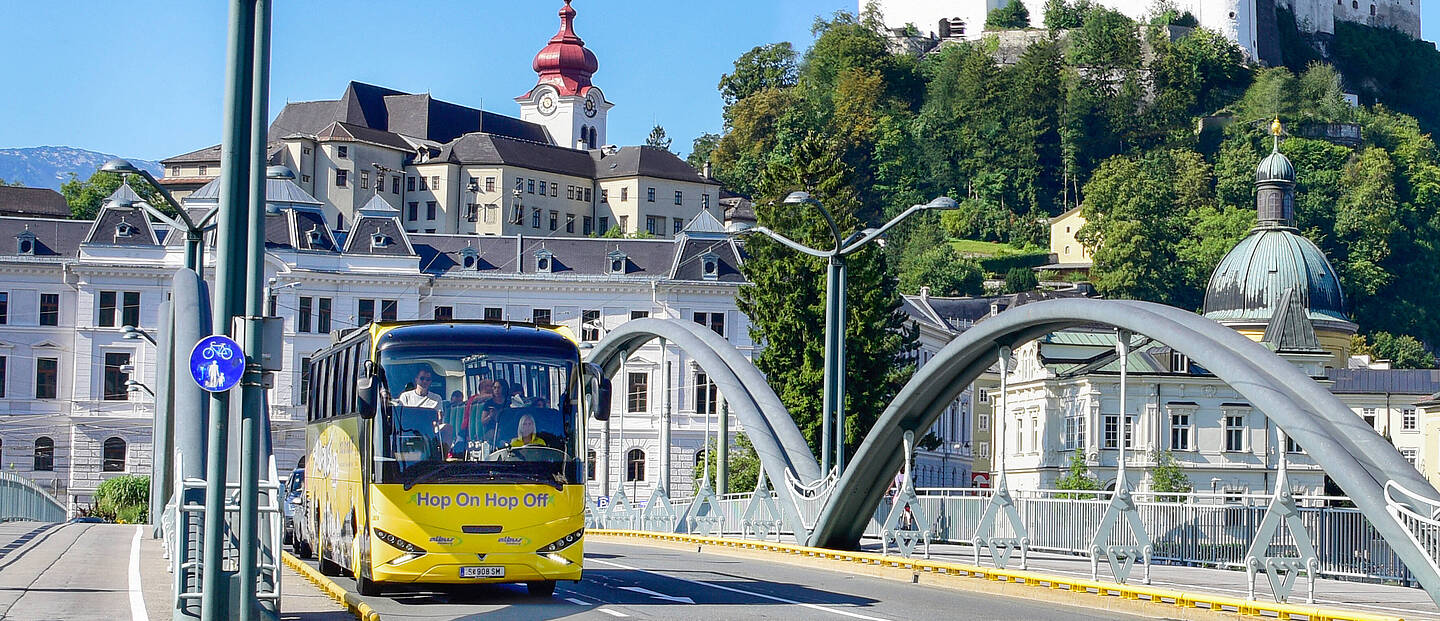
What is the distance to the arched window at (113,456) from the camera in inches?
3083

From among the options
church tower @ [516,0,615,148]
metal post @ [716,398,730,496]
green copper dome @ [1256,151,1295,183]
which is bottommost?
metal post @ [716,398,730,496]

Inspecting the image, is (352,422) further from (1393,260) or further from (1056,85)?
(1056,85)

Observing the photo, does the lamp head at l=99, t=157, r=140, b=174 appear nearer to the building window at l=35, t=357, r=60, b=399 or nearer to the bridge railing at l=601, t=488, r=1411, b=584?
the bridge railing at l=601, t=488, r=1411, b=584

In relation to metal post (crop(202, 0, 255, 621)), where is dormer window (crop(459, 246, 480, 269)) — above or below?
above

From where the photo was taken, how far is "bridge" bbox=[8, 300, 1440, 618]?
63.5 feet

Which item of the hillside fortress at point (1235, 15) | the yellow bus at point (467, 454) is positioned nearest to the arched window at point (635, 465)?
the yellow bus at point (467, 454)

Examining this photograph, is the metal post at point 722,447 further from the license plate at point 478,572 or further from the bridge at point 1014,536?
the license plate at point 478,572

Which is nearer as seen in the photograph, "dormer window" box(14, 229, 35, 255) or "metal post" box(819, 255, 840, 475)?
"metal post" box(819, 255, 840, 475)

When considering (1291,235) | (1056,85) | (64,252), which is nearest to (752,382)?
(64,252)

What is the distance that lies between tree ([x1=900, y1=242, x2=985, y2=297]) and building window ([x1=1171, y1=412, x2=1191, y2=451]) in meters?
41.3

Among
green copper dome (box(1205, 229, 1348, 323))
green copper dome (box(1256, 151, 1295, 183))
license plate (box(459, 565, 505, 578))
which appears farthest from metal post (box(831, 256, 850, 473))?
green copper dome (box(1256, 151, 1295, 183))

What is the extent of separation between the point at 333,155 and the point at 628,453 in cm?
4753

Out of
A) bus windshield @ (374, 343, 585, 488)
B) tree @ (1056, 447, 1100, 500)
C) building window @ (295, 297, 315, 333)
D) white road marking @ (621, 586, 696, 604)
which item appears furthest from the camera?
building window @ (295, 297, 315, 333)

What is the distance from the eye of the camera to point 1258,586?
23219 mm
